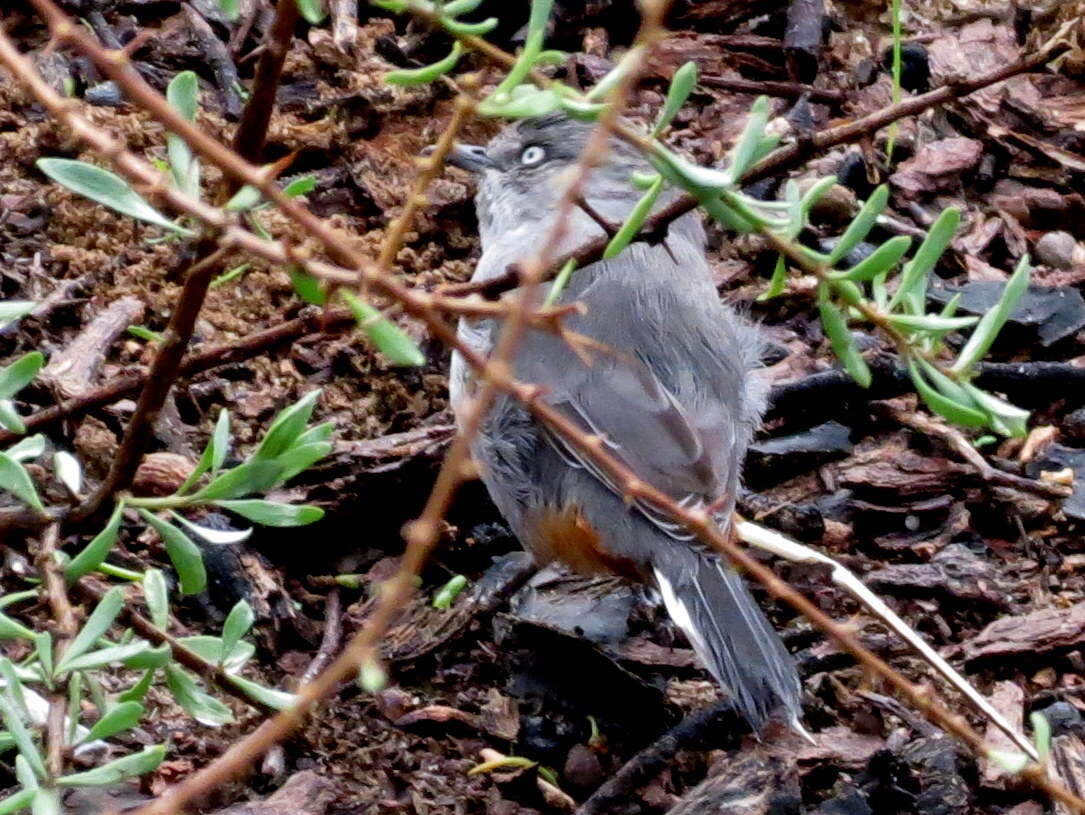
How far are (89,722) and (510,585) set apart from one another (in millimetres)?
1455

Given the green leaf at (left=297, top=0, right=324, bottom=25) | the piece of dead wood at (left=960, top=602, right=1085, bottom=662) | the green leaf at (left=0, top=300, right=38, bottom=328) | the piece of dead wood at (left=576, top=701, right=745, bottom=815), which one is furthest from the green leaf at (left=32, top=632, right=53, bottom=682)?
the piece of dead wood at (left=960, top=602, right=1085, bottom=662)

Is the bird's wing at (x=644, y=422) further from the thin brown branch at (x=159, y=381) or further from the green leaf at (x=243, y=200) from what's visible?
the green leaf at (x=243, y=200)

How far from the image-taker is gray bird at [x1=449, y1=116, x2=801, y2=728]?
4.32 meters

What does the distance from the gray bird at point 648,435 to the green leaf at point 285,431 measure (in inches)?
50.9

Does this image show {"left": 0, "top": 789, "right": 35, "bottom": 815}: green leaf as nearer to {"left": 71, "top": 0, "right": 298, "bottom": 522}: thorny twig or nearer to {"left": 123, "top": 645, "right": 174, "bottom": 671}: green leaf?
{"left": 123, "top": 645, "right": 174, "bottom": 671}: green leaf

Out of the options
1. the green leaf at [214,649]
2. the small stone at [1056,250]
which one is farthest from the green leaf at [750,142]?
the small stone at [1056,250]

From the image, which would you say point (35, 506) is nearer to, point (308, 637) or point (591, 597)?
point (308, 637)

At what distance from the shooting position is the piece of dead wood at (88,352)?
4652mm

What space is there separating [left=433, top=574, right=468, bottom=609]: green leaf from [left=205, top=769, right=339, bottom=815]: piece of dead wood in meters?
0.90

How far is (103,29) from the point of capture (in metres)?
6.12

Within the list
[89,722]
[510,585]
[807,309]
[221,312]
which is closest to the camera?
[89,722]

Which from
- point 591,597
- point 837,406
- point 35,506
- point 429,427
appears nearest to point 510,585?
point 591,597

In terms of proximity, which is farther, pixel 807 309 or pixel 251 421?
pixel 807 309

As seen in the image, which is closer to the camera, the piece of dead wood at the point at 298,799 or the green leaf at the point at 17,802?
the green leaf at the point at 17,802
